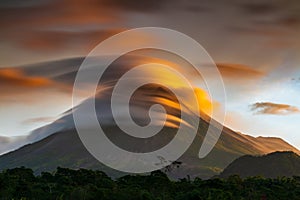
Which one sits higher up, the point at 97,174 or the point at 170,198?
the point at 97,174

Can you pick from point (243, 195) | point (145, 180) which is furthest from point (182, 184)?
point (243, 195)

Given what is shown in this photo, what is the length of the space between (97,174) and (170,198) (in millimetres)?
31521

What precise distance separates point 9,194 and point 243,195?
37.5 meters

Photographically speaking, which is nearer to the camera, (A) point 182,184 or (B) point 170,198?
(B) point 170,198

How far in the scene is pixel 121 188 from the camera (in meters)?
84.7

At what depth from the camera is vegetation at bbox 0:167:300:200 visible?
246 feet

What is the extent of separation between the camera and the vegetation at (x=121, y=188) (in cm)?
7494

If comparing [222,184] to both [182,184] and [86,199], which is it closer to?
[182,184]

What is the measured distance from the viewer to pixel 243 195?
87.4 metres

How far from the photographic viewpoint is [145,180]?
99125 mm

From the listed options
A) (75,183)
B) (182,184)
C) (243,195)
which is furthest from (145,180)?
(243,195)

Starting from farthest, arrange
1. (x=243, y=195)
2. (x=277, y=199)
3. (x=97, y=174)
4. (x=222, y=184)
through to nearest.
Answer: (x=97, y=174)
(x=222, y=184)
(x=243, y=195)
(x=277, y=199)

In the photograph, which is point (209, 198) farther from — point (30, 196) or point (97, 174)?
point (97, 174)

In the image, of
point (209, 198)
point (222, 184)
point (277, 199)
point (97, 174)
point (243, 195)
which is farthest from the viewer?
point (97, 174)
